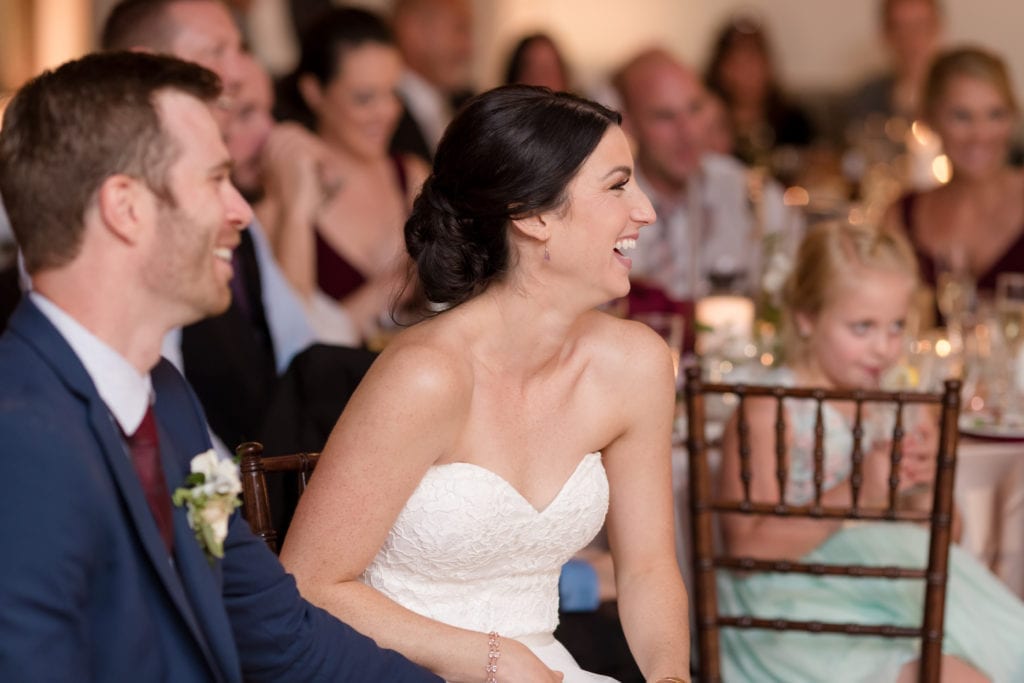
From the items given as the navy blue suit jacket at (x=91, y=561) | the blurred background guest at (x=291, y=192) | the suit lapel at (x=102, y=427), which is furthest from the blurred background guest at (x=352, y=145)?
the suit lapel at (x=102, y=427)

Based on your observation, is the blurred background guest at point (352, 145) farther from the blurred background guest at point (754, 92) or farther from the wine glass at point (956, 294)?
the blurred background guest at point (754, 92)

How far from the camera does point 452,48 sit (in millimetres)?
6750

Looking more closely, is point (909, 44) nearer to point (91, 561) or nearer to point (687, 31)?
point (687, 31)

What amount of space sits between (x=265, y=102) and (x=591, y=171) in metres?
1.80

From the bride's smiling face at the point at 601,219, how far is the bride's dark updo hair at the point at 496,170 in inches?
0.7

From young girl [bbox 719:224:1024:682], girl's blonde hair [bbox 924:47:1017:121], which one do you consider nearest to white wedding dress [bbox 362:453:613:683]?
young girl [bbox 719:224:1024:682]

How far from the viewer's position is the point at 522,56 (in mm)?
6379

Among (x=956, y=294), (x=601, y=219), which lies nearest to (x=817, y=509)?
(x=601, y=219)

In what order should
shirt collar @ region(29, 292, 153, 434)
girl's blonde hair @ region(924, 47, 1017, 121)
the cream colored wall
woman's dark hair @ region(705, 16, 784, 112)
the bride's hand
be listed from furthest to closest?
the cream colored wall, woman's dark hair @ region(705, 16, 784, 112), girl's blonde hair @ region(924, 47, 1017, 121), the bride's hand, shirt collar @ region(29, 292, 153, 434)

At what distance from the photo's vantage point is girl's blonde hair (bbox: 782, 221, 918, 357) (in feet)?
9.13

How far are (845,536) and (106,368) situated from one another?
5.46ft

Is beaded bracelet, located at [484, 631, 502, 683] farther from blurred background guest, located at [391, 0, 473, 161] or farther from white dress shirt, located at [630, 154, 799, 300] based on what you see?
blurred background guest, located at [391, 0, 473, 161]

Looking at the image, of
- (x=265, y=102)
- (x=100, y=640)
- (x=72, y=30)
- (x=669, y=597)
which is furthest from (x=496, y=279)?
(x=72, y=30)

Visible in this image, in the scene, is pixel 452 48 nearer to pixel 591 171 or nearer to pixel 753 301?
pixel 753 301
